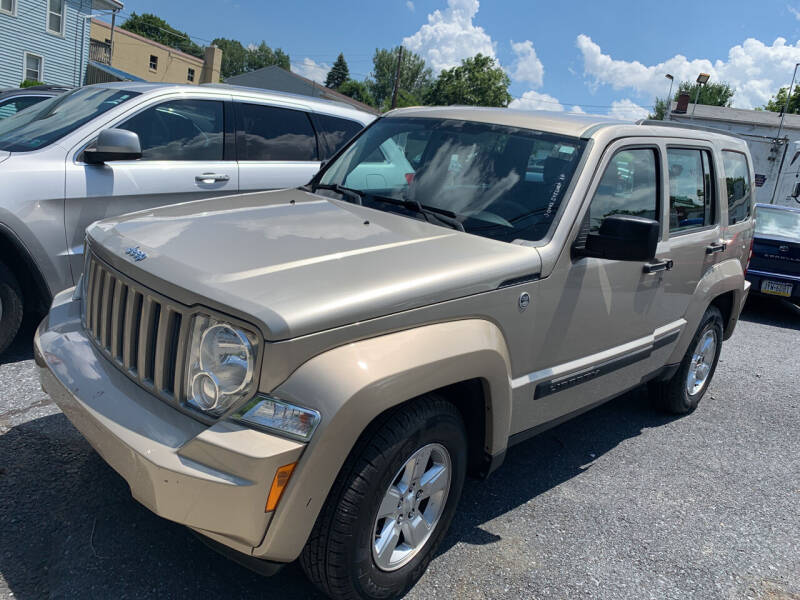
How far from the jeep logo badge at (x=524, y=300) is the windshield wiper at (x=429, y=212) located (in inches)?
17.4

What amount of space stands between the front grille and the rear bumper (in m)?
8.20

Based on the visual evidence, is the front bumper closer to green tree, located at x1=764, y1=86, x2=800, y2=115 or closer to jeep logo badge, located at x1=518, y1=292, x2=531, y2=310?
jeep logo badge, located at x1=518, y1=292, x2=531, y2=310

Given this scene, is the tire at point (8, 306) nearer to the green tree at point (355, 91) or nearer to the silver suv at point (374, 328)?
the silver suv at point (374, 328)

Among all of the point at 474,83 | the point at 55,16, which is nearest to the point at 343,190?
the point at 55,16

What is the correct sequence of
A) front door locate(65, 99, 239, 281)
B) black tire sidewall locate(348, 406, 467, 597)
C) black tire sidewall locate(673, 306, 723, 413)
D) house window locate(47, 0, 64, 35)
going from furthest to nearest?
1. house window locate(47, 0, 64, 35)
2. black tire sidewall locate(673, 306, 723, 413)
3. front door locate(65, 99, 239, 281)
4. black tire sidewall locate(348, 406, 467, 597)

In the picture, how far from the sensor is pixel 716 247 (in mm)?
4391

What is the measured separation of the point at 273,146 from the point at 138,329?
3602 mm

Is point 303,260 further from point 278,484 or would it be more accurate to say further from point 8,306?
point 8,306

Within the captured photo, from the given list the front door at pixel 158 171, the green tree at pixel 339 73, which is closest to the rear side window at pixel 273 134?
the front door at pixel 158 171

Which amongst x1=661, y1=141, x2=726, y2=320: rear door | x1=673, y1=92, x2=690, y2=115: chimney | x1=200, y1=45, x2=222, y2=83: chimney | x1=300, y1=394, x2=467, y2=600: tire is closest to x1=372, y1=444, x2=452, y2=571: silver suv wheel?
x1=300, y1=394, x2=467, y2=600: tire

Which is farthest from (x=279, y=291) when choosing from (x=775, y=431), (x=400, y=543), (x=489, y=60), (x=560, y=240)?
(x=489, y=60)

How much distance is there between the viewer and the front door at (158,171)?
445 centimetres

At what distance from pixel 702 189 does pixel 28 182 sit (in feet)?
13.9

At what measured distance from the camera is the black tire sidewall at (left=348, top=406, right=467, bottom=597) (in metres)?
2.30
